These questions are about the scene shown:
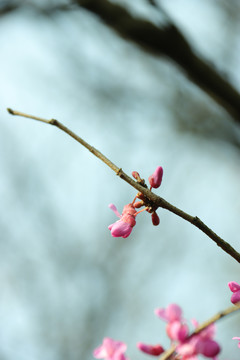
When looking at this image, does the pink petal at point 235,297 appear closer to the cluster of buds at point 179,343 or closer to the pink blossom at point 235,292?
the pink blossom at point 235,292

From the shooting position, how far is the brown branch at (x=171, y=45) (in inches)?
126

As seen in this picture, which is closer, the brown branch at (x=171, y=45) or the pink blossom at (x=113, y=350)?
the pink blossom at (x=113, y=350)

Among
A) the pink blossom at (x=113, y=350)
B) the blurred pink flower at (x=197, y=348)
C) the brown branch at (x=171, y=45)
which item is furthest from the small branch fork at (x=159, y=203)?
the brown branch at (x=171, y=45)

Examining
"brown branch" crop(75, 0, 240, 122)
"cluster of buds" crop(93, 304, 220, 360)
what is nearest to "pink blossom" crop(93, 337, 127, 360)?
"cluster of buds" crop(93, 304, 220, 360)

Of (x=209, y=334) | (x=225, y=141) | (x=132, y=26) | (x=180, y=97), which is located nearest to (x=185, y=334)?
(x=209, y=334)

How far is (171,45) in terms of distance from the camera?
3.21 m

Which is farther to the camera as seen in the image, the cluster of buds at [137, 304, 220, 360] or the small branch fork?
the small branch fork

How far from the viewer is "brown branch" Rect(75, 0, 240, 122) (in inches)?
126

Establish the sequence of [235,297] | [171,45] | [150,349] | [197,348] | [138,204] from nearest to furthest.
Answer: [197,348], [150,349], [235,297], [138,204], [171,45]

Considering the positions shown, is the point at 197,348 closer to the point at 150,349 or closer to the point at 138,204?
the point at 150,349

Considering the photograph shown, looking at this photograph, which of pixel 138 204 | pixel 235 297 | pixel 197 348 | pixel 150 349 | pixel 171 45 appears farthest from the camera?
pixel 171 45

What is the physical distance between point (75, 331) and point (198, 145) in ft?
14.0

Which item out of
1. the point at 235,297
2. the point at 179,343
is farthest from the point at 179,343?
the point at 235,297

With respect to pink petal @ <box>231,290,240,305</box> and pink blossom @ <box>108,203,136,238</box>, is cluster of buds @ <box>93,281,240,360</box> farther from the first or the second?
pink blossom @ <box>108,203,136,238</box>
